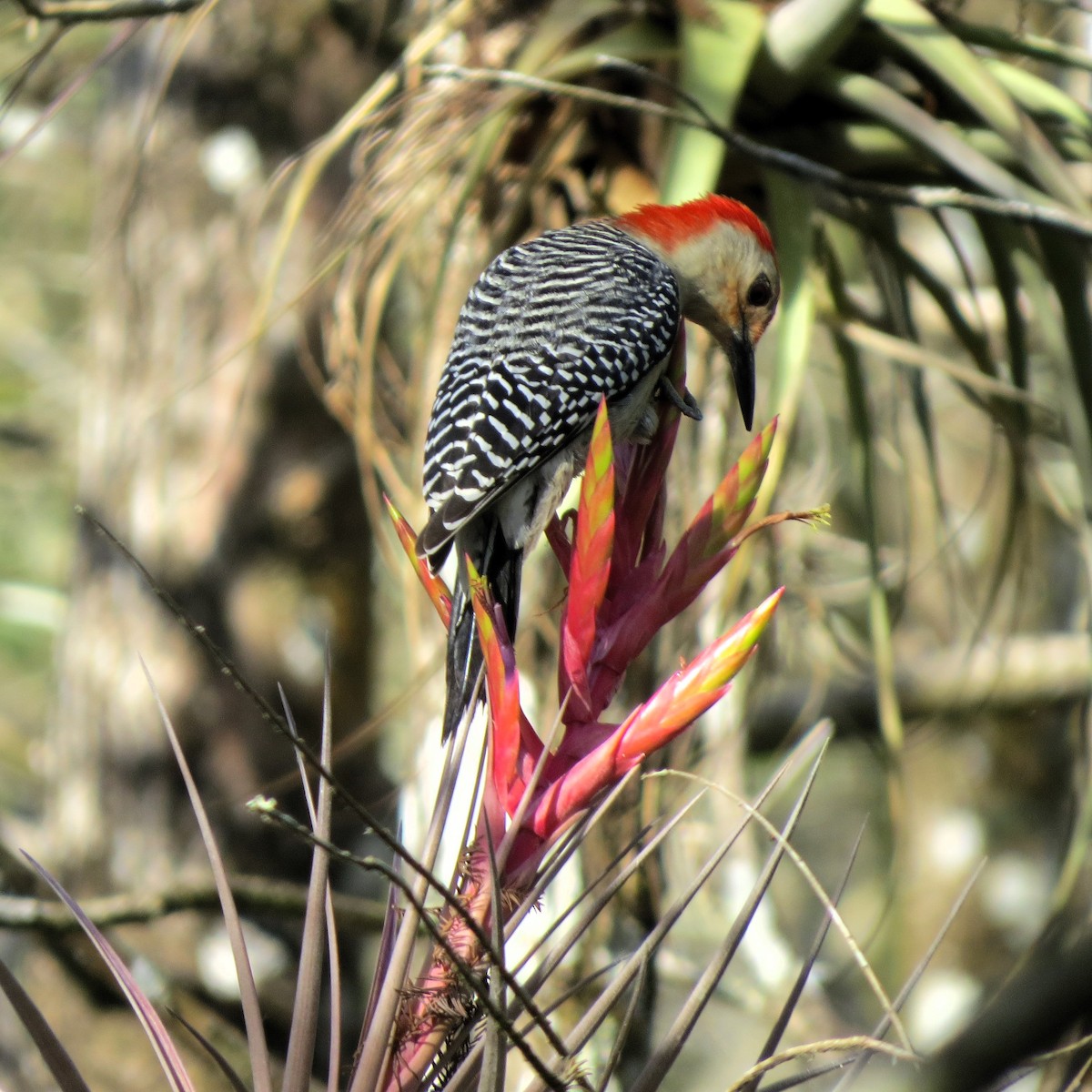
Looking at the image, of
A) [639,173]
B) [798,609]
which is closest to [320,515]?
[798,609]

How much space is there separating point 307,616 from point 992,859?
333 centimetres

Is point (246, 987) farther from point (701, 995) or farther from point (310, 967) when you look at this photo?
point (701, 995)

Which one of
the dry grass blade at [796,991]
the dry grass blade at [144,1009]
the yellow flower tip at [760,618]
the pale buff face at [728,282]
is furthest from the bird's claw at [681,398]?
the dry grass blade at [144,1009]

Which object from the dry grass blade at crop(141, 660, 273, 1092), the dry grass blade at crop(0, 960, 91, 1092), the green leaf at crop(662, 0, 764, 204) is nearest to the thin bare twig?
the green leaf at crop(662, 0, 764, 204)

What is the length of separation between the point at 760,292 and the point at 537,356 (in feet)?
1.35

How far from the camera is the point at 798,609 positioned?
301 centimetres

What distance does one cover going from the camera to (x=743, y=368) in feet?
6.64

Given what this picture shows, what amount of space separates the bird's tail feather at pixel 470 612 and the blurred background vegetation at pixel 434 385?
0.29 meters

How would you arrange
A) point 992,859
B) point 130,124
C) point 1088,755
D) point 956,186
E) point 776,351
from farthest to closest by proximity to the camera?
point 992,859
point 130,124
point 1088,755
point 956,186
point 776,351

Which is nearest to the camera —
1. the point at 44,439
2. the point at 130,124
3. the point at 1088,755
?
the point at 1088,755

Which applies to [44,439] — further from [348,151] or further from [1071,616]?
[1071,616]

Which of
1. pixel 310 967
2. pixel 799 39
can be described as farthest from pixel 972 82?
pixel 310 967

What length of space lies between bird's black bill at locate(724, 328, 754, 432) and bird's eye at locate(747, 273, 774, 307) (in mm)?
50

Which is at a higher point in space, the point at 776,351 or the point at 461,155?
the point at 461,155
